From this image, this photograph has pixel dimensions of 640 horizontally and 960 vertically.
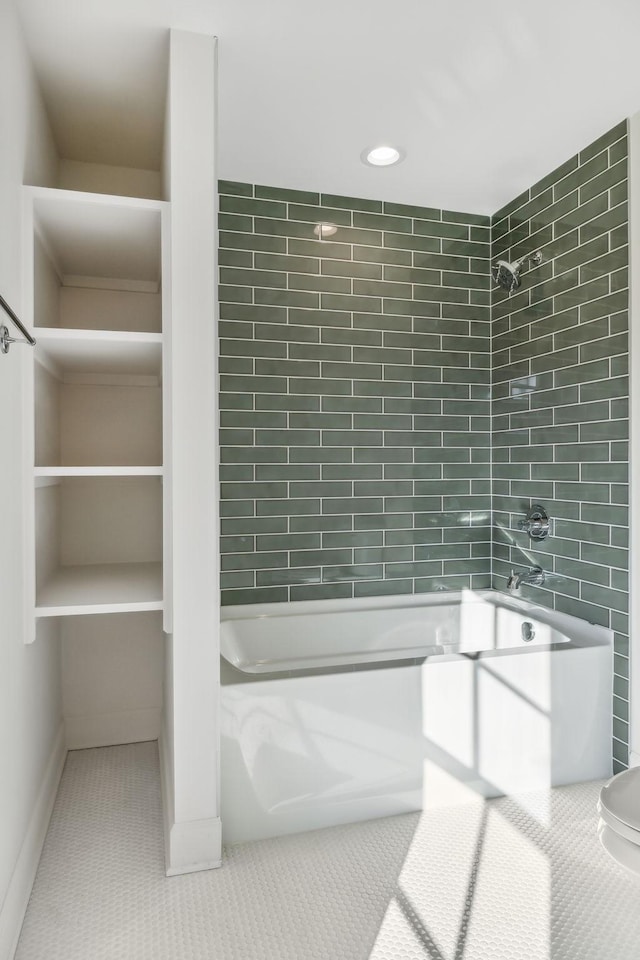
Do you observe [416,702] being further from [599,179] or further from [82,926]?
[599,179]

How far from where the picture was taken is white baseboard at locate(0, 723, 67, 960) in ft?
5.19

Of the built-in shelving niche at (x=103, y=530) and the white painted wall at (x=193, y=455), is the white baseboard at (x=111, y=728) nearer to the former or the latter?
the built-in shelving niche at (x=103, y=530)

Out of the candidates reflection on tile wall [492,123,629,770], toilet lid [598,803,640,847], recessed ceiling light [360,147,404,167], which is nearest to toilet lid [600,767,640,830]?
toilet lid [598,803,640,847]

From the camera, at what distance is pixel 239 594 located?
9.78ft

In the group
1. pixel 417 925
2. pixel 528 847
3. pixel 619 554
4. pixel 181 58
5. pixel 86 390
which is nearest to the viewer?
pixel 417 925

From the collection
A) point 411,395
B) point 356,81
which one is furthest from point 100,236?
point 411,395

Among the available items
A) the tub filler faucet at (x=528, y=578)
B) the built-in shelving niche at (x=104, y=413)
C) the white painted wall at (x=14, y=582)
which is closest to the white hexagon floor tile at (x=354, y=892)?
the white painted wall at (x=14, y=582)

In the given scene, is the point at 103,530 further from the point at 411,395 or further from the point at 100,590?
the point at 411,395

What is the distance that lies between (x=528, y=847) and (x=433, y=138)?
2662mm

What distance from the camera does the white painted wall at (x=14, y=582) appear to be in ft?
5.36

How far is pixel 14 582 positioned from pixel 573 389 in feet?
7.55

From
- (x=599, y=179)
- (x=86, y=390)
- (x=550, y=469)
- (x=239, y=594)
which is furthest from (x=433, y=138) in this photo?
(x=239, y=594)

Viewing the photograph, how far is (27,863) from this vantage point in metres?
1.84

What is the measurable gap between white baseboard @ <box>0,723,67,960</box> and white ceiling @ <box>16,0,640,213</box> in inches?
95.5
